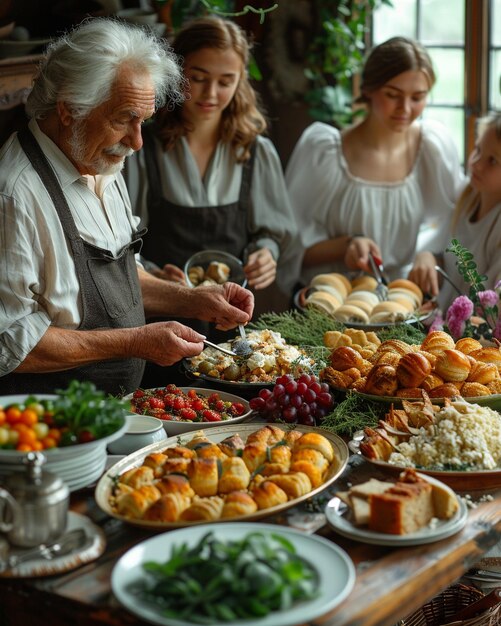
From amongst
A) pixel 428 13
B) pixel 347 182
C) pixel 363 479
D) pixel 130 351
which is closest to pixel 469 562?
pixel 363 479

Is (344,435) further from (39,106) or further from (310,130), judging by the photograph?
(310,130)

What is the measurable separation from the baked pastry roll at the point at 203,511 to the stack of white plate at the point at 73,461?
8.2 inches

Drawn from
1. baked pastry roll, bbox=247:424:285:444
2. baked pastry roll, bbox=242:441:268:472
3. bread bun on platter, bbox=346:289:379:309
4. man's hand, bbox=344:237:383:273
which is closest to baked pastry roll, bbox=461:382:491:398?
baked pastry roll, bbox=247:424:285:444

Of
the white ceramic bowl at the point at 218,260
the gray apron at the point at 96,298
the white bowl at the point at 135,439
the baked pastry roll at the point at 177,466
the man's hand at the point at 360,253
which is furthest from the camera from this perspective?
the man's hand at the point at 360,253

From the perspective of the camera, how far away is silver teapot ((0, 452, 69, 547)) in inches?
61.7

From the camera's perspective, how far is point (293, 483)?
1.85 meters

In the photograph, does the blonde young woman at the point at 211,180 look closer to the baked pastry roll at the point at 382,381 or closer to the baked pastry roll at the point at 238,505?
the baked pastry roll at the point at 382,381

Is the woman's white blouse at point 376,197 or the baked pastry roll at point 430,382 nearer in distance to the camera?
the baked pastry roll at point 430,382

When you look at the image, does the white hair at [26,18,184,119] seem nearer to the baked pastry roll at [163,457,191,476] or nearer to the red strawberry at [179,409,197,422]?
the red strawberry at [179,409,197,422]

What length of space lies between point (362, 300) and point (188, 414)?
4.34 ft

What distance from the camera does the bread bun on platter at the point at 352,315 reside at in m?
3.30

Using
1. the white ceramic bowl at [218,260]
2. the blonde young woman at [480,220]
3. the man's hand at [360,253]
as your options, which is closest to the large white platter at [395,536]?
the white ceramic bowl at [218,260]

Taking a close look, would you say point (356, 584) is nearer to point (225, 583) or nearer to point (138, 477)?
point (225, 583)

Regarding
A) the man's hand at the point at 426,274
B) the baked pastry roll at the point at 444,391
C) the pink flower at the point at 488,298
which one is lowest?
the man's hand at the point at 426,274
